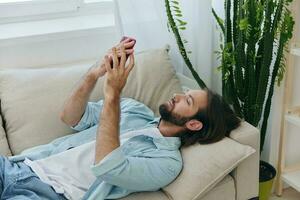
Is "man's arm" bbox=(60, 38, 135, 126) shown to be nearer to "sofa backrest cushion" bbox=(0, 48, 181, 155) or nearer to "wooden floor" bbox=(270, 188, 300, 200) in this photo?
"sofa backrest cushion" bbox=(0, 48, 181, 155)

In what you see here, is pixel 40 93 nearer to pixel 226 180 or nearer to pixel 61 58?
pixel 61 58

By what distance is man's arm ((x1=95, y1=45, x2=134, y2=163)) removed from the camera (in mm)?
1466

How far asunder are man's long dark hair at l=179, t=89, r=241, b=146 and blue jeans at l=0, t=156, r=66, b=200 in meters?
0.56

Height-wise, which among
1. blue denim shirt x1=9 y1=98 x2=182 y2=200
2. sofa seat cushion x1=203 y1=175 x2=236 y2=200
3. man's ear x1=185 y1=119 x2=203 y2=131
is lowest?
sofa seat cushion x1=203 y1=175 x2=236 y2=200

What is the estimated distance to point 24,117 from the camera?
1.94 meters

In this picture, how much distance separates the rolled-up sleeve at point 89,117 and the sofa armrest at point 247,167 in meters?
0.62

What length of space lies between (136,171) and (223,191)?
1.40 feet

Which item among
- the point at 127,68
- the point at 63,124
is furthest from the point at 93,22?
the point at 127,68

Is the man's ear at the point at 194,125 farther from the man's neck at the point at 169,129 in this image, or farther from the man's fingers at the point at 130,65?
the man's fingers at the point at 130,65

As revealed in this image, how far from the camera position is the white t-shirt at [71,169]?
1.62 meters

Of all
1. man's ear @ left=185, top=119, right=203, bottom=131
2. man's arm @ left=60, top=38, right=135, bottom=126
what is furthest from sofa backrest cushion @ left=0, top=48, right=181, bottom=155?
man's ear @ left=185, top=119, right=203, bottom=131

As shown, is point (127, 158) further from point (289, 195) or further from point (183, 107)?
point (289, 195)

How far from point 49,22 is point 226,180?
54.7 inches

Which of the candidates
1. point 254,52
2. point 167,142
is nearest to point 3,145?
point 167,142
